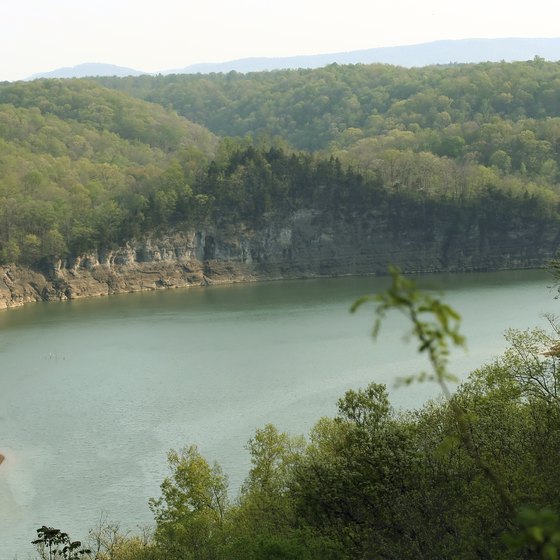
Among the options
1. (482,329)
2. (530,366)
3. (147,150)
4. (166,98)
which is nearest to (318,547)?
(530,366)

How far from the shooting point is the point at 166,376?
143 feet

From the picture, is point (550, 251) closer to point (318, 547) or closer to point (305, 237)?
point (305, 237)

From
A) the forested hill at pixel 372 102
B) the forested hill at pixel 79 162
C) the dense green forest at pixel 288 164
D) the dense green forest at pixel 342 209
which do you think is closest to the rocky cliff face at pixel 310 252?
the dense green forest at pixel 342 209

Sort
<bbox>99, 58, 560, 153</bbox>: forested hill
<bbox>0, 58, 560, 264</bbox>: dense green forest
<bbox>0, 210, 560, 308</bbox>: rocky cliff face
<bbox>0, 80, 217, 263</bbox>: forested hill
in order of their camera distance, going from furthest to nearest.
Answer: <bbox>99, 58, 560, 153</bbox>: forested hill → <bbox>0, 58, 560, 264</bbox>: dense green forest → <bbox>0, 210, 560, 308</bbox>: rocky cliff face → <bbox>0, 80, 217, 263</bbox>: forested hill

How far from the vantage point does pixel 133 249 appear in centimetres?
7975

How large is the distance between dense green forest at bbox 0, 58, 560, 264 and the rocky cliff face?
94 cm

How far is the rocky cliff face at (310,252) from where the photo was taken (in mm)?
79688

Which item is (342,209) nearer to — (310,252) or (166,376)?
(310,252)

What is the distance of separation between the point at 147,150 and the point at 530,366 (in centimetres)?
9072

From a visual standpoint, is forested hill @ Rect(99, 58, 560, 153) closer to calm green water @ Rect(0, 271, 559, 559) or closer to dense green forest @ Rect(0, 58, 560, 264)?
dense green forest @ Rect(0, 58, 560, 264)

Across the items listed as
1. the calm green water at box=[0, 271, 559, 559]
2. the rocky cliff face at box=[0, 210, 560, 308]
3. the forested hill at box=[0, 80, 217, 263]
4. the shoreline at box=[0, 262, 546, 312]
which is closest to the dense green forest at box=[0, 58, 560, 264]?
the forested hill at box=[0, 80, 217, 263]

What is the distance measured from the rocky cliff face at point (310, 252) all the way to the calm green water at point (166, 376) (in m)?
7.78

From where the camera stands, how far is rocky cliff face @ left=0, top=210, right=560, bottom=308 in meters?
79.7

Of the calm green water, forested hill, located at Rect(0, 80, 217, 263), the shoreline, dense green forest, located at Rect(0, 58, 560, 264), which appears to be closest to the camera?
the calm green water
